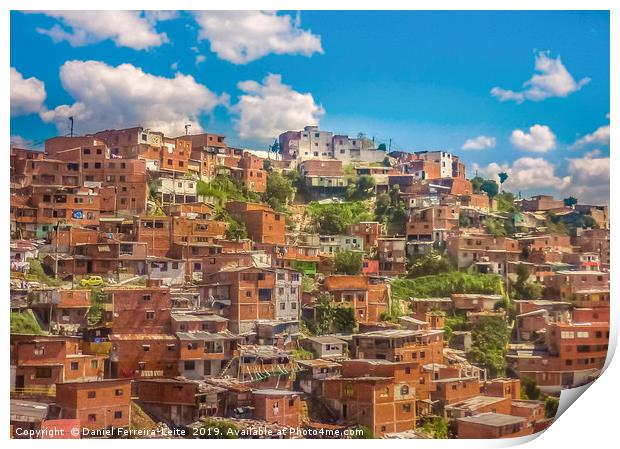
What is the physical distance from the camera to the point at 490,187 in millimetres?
10102

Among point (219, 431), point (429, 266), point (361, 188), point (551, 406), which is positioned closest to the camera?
point (219, 431)

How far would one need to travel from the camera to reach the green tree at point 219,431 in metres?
6.80

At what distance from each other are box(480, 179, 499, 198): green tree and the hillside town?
0.08ft

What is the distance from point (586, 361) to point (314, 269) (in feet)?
9.07

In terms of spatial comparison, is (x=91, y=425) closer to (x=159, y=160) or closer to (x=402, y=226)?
(x=159, y=160)

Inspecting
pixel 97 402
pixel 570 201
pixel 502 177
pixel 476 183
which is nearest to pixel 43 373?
pixel 97 402

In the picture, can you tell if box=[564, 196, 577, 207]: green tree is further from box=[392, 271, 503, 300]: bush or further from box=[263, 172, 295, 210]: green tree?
box=[263, 172, 295, 210]: green tree

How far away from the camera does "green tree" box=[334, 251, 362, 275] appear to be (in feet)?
30.1

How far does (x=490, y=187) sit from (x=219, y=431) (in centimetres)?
462

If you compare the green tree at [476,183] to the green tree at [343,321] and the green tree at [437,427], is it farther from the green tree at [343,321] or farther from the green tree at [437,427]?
the green tree at [437,427]

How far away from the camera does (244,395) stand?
704 centimetres

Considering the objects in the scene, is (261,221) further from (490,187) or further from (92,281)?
(490,187)
